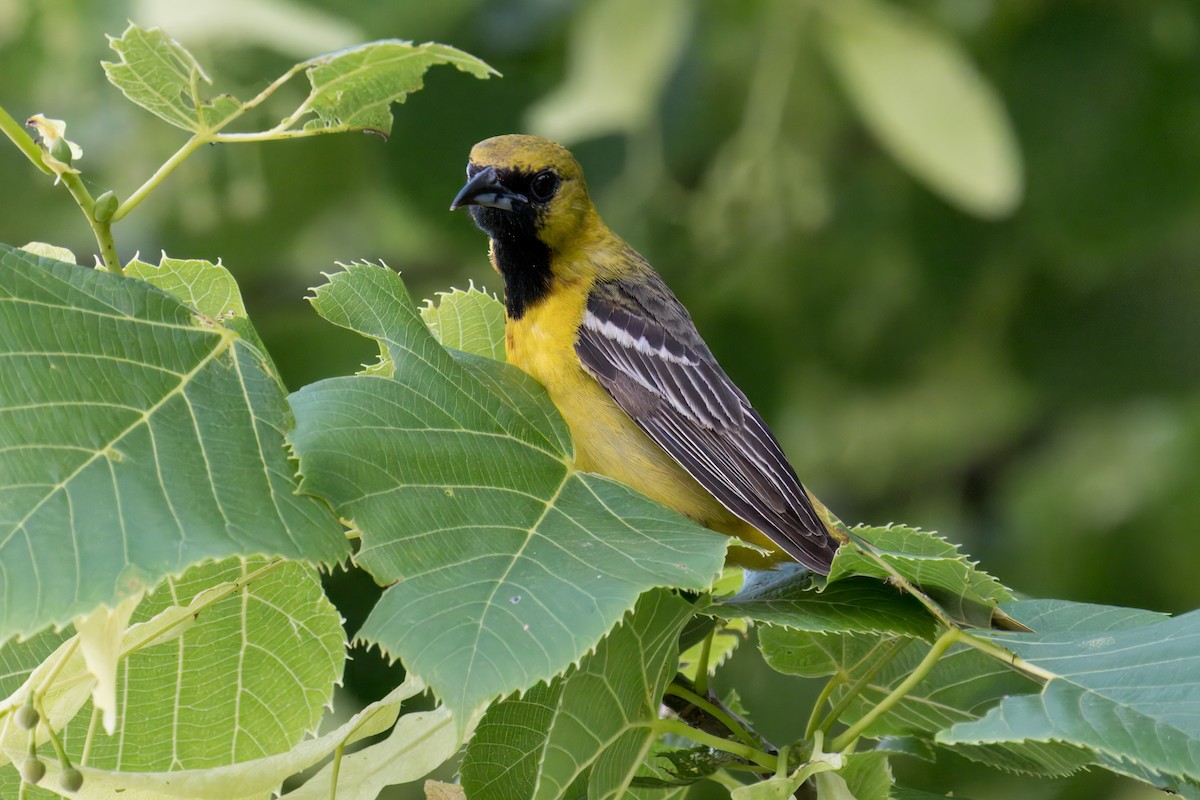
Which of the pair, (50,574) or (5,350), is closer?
(50,574)

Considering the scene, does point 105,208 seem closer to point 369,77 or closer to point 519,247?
point 369,77

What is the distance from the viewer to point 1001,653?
1879mm

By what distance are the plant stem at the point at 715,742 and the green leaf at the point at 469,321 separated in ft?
3.56

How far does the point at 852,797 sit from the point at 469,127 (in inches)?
184

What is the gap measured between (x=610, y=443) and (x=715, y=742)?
1453 mm

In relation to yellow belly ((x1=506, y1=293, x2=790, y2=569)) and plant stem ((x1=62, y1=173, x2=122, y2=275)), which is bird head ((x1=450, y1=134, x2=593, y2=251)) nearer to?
yellow belly ((x1=506, y1=293, x2=790, y2=569))

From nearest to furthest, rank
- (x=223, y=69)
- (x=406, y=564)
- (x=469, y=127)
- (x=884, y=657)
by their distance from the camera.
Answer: (x=406, y=564)
(x=884, y=657)
(x=223, y=69)
(x=469, y=127)

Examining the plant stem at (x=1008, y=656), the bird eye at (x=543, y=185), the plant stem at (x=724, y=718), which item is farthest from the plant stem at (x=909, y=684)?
the bird eye at (x=543, y=185)

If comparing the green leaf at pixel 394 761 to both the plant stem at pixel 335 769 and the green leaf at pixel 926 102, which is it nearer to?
the plant stem at pixel 335 769

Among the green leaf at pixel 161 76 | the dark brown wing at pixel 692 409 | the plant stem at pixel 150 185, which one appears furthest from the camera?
the dark brown wing at pixel 692 409

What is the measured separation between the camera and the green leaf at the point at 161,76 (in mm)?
2117

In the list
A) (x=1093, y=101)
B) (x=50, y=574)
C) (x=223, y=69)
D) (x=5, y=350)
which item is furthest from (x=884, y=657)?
(x=1093, y=101)

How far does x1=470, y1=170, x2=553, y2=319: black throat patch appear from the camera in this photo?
3857mm

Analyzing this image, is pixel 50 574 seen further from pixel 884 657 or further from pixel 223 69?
pixel 223 69
